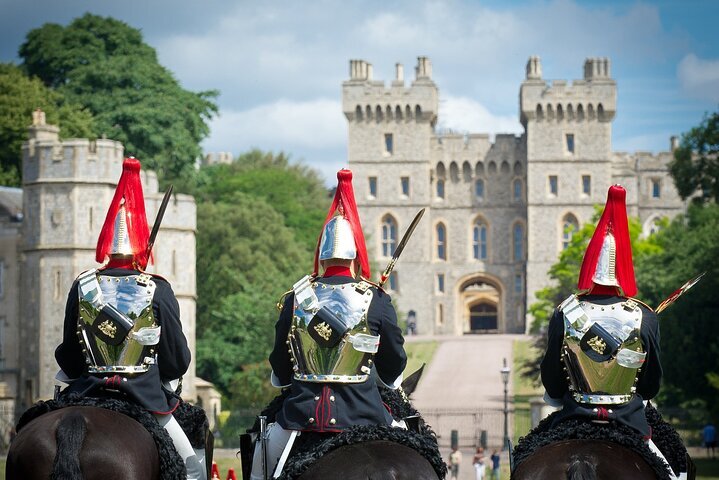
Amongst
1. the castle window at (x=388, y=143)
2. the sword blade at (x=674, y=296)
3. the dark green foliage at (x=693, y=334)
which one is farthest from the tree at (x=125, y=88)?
the sword blade at (x=674, y=296)

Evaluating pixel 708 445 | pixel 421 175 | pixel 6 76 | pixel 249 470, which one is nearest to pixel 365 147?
pixel 421 175

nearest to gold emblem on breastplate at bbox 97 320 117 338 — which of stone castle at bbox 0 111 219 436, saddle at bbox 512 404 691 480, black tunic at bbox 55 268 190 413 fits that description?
black tunic at bbox 55 268 190 413

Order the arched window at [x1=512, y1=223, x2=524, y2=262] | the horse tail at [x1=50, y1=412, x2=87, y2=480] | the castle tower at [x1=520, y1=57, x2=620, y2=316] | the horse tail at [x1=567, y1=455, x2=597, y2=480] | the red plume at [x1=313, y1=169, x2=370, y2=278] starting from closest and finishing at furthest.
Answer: the horse tail at [x1=567, y1=455, x2=597, y2=480] → the horse tail at [x1=50, y1=412, x2=87, y2=480] → the red plume at [x1=313, y1=169, x2=370, y2=278] → the castle tower at [x1=520, y1=57, x2=620, y2=316] → the arched window at [x1=512, y1=223, x2=524, y2=262]

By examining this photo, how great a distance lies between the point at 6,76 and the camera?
202ft

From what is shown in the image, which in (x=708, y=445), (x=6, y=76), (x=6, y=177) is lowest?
(x=708, y=445)

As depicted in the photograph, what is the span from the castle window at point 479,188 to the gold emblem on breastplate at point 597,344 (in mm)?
92268

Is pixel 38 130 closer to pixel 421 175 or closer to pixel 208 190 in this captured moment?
pixel 208 190

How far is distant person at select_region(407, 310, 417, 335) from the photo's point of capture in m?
98.5

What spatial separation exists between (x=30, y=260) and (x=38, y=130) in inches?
180

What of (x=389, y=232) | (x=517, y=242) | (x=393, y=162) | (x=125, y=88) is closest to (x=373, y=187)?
(x=393, y=162)

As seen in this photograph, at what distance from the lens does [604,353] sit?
38.3ft

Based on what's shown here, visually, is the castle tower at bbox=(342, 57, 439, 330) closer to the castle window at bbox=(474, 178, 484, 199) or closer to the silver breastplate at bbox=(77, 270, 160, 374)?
the castle window at bbox=(474, 178, 484, 199)

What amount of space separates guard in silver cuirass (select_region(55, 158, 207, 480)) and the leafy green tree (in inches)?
1866

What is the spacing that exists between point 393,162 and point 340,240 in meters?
89.6
